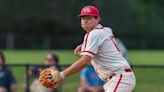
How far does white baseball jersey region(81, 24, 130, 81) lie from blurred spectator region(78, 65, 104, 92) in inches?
157

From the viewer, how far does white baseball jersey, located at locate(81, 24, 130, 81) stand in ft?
25.3

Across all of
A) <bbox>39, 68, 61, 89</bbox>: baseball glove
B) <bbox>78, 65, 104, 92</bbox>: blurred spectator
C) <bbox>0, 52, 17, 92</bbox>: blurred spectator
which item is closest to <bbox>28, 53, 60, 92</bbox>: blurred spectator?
<bbox>0, 52, 17, 92</bbox>: blurred spectator

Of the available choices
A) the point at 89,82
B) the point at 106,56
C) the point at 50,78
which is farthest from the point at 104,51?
the point at 89,82

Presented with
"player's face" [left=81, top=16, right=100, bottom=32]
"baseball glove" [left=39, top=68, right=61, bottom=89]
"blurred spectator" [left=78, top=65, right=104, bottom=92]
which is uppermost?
"player's face" [left=81, top=16, right=100, bottom=32]

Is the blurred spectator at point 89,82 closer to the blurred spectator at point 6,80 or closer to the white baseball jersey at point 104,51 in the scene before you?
the blurred spectator at point 6,80

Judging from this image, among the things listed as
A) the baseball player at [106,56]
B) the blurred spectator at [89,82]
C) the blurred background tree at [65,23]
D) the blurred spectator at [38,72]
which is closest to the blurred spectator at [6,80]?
the blurred spectator at [38,72]

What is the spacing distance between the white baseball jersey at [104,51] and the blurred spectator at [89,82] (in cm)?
399

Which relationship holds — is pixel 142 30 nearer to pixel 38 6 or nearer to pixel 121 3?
pixel 121 3

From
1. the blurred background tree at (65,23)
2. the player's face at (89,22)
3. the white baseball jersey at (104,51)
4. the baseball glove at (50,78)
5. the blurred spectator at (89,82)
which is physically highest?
the player's face at (89,22)

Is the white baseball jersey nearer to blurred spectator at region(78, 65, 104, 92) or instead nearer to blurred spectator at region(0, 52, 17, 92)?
blurred spectator at region(78, 65, 104, 92)

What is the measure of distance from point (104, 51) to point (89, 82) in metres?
4.35

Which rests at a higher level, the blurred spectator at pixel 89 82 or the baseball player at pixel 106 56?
the baseball player at pixel 106 56

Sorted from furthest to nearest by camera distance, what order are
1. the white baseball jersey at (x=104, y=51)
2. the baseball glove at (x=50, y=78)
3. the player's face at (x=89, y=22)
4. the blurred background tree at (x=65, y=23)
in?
the blurred background tree at (x=65, y=23), the player's face at (x=89, y=22), the white baseball jersey at (x=104, y=51), the baseball glove at (x=50, y=78)

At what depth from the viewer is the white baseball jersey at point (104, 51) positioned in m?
7.71
